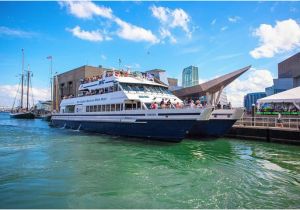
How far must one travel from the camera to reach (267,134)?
23.2 metres

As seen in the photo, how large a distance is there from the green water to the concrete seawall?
4.49 m

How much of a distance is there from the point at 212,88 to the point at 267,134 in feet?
60.9

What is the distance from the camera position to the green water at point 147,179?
8.23 m

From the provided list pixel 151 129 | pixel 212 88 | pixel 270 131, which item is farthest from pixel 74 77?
pixel 270 131

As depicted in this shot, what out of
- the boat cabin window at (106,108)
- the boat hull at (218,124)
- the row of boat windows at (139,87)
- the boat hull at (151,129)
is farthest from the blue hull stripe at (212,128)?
the boat cabin window at (106,108)

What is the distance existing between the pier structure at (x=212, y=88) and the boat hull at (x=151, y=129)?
52.0ft

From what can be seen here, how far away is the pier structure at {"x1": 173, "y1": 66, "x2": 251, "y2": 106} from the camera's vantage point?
37244 mm

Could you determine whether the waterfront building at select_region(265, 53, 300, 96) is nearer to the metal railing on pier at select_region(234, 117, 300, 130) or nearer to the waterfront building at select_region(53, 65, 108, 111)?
the metal railing on pier at select_region(234, 117, 300, 130)

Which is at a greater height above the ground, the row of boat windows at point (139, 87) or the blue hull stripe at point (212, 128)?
the row of boat windows at point (139, 87)

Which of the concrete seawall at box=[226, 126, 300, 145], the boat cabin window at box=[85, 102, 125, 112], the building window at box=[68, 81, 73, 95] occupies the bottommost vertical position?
the concrete seawall at box=[226, 126, 300, 145]

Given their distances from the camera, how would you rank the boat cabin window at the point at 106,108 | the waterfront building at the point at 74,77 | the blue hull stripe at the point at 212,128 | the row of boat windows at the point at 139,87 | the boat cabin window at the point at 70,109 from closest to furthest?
the boat cabin window at the point at 106,108 < the row of boat windows at the point at 139,87 < the blue hull stripe at the point at 212,128 < the boat cabin window at the point at 70,109 < the waterfront building at the point at 74,77

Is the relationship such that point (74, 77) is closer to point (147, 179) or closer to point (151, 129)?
point (151, 129)

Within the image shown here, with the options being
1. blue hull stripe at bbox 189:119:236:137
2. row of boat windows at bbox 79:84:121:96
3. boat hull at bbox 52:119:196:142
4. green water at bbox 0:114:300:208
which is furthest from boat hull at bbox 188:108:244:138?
row of boat windows at bbox 79:84:121:96

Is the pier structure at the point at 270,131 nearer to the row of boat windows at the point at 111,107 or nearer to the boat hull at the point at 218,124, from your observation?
the boat hull at the point at 218,124
